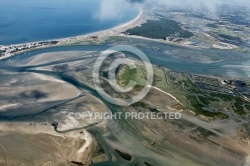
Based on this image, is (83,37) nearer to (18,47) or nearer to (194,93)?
(18,47)

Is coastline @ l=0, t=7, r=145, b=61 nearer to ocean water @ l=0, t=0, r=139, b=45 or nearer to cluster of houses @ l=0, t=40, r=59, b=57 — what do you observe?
cluster of houses @ l=0, t=40, r=59, b=57

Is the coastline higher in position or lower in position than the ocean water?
lower

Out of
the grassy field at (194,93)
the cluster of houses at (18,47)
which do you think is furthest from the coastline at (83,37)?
the grassy field at (194,93)

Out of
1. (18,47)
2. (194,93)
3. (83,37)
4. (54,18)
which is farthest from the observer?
(54,18)

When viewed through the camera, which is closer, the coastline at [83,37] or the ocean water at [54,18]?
the coastline at [83,37]

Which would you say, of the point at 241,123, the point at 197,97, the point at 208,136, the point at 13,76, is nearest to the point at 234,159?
the point at 208,136

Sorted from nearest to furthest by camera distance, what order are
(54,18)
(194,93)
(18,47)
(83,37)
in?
(194,93) → (18,47) → (83,37) → (54,18)

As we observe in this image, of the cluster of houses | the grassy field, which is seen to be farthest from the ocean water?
the grassy field

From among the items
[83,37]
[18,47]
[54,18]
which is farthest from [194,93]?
[54,18]

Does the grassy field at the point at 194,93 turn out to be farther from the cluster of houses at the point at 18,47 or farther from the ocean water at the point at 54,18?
the ocean water at the point at 54,18
